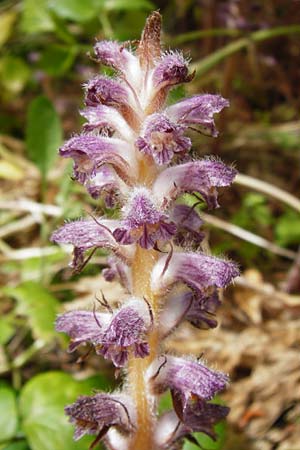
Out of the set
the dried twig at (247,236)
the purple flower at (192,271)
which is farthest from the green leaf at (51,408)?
the dried twig at (247,236)

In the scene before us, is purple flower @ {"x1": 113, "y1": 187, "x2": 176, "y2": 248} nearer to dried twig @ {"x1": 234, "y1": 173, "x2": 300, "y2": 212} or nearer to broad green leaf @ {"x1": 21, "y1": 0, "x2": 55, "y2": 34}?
dried twig @ {"x1": 234, "y1": 173, "x2": 300, "y2": 212}

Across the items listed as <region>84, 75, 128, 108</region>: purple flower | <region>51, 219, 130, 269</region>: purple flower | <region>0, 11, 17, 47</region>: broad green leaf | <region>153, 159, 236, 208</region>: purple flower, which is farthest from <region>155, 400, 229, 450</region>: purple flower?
<region>0, 11, 17, 47</region>: broad green leaf

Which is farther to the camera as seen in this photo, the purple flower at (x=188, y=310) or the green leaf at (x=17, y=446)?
the green leaf at (x=17, y=446)

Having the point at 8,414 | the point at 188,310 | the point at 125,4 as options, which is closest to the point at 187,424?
the point at 188,310

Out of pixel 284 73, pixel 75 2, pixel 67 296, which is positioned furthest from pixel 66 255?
pixel 284 73

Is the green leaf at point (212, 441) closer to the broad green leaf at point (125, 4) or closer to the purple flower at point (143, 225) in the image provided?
the purple flower at point (143, 225)

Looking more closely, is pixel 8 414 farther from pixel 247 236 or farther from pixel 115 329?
pixel 247 236
